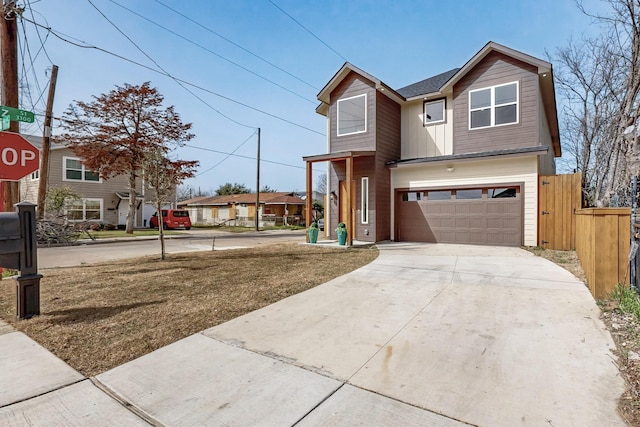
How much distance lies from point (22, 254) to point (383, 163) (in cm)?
1094

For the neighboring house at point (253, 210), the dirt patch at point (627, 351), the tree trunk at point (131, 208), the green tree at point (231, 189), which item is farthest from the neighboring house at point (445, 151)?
the green tree at point (231, 189)

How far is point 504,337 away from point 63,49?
13.1m

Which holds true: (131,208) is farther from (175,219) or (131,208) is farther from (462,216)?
(462,216)

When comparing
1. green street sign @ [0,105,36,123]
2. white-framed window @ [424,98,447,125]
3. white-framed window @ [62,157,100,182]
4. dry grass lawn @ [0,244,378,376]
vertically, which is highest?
white-framed window @ [424,98,447,125]

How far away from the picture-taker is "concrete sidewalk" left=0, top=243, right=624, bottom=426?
7.48ft

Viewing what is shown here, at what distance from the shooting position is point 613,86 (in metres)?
15.7

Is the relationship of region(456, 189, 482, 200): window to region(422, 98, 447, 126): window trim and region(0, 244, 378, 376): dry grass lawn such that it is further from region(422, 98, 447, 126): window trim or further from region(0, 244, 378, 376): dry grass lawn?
region(0, 244, 378, 376): dry grass lawn

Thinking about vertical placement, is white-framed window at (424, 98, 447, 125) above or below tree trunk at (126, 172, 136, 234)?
above

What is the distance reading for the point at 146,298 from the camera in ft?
16.6

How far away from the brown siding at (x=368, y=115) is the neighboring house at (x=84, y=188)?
1458cm

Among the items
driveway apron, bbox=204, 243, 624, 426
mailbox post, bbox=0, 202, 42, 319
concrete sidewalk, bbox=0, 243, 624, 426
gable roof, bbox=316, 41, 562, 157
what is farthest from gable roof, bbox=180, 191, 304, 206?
concrete sidewalk, bbox=0, 243, 624, 426

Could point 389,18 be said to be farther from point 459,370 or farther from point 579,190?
point 459,370

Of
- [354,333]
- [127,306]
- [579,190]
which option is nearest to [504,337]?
[354,333]

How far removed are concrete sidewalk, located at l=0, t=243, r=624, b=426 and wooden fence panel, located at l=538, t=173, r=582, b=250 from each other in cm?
653
